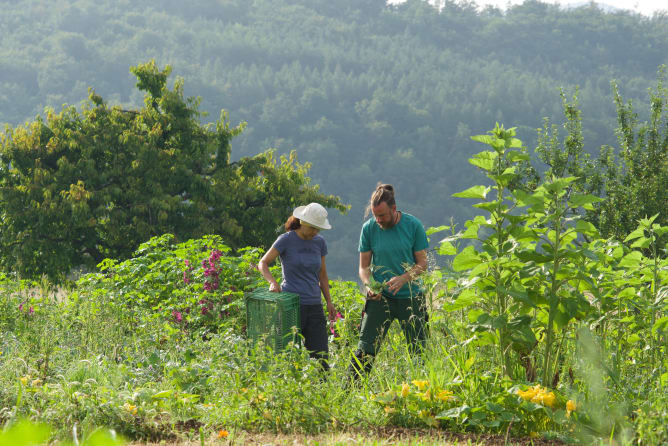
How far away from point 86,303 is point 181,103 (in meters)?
12.4

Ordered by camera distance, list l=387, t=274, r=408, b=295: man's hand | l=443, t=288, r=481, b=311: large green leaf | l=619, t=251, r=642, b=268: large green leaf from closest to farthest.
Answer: l=443, t=288, r=481, b=311: large green leaf < l=619, t=251, r=642, b=268: large green leaf < l=387, t=274, r=408, b=295: man's hand

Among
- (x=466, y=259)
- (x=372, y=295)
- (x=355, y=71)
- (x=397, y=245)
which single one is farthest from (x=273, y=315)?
(x=355, y=71)

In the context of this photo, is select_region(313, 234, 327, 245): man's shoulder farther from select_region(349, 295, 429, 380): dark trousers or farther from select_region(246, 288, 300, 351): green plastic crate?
select_region(349, 295, 429, 380): dark trousers

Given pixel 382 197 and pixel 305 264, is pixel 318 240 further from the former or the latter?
pixel 382 197

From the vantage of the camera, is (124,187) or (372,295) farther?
(124,187)

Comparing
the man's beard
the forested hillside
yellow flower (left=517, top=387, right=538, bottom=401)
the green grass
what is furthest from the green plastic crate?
the forested hillside

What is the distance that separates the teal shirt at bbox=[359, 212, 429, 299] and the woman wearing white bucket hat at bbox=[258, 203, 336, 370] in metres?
0.41

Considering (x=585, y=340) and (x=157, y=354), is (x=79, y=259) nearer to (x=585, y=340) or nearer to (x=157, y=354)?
(x=157, y=354)

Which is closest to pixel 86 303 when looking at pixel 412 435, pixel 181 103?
pixel 412 435

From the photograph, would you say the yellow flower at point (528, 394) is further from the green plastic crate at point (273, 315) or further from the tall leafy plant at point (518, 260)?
the green plastic crate at point (273, 315)

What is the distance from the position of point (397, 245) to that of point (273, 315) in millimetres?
956

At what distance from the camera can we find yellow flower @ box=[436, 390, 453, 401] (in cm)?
312

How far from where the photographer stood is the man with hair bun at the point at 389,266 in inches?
167

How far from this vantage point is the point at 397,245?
431 centimetres
